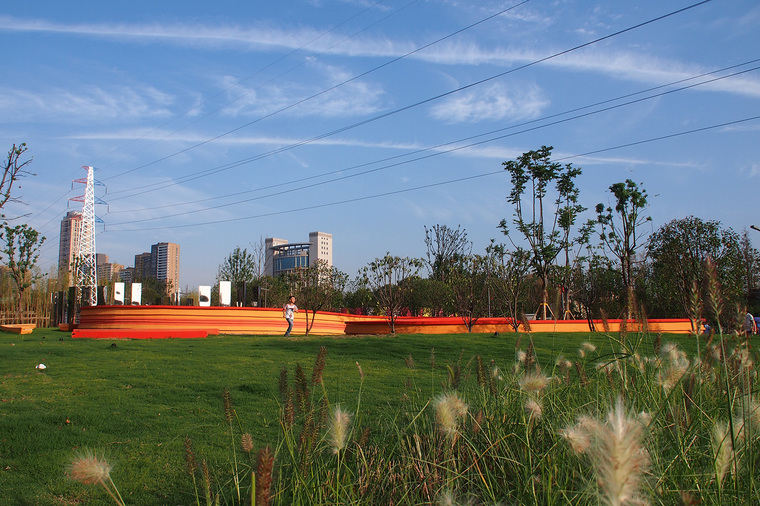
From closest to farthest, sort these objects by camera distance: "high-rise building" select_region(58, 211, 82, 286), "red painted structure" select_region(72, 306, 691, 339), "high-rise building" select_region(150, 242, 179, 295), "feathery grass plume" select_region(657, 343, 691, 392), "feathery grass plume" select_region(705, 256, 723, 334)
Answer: "feathery grass plume" select_region(705, 256, 723, 334) < "feathery grass plume" select_region(657, 343, 691, 392) < "red painted structure" select_region(72, 306, 691, 339) < "high-rise building" select_region(58, 211, 82, 286) < "high-rise building" select_region(150, 242, 179, 295)

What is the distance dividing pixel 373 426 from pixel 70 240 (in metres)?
69.2

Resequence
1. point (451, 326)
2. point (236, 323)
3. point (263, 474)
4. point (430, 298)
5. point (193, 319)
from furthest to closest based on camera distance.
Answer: point (430, 298)
point (236, 323)
point (193, 319)
point (451, 326)
point (263, 474)

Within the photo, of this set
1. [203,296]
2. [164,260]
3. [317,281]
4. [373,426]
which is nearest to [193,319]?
[203,296]

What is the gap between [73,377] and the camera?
643 cm

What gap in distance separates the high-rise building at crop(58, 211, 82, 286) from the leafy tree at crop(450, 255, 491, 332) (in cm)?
2132

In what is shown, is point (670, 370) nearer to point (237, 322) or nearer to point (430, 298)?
point (237, 322)

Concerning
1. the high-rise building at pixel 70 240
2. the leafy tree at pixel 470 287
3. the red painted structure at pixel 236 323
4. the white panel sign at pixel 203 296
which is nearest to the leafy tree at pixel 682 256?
the red painted structure at pixel 236 323

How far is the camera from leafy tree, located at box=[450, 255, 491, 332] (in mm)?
16920

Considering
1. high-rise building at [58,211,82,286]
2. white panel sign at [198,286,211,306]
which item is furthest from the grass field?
high-rise building at [58,211,82,286]

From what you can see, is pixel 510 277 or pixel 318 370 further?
pixel 510 277

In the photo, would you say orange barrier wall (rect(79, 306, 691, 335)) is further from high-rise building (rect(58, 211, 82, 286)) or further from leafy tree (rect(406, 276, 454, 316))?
high-rise building (rect(58, 211, 82, 286))

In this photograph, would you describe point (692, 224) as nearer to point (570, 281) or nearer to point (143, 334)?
point (570, 281)

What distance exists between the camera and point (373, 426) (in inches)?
145

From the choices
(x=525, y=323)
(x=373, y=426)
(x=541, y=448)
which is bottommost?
(x=373, y=426)
